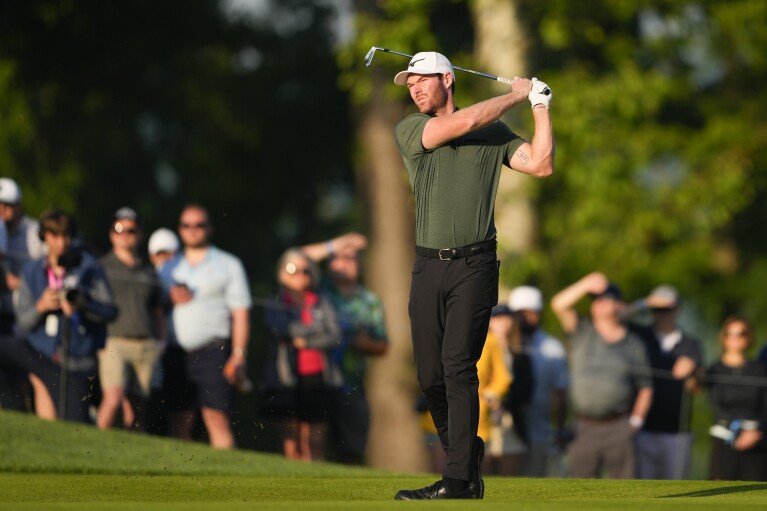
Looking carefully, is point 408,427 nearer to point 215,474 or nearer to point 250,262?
point 250,262

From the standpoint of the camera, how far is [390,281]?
837 inches

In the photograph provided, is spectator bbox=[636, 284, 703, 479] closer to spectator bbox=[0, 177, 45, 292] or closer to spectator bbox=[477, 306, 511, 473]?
spectator bbox=[477, 306, 511, 473]

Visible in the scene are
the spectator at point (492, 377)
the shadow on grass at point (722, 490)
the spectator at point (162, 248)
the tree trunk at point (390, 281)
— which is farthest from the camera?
the tree trunk at point (390, 281)

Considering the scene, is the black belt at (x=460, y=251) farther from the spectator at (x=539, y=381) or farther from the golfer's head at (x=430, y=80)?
the spectator at (x=539, y=381)

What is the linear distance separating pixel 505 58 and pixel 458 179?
38.1 feet

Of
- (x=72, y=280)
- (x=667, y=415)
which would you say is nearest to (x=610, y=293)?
(x=667, y=415)

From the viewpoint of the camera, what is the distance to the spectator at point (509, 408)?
1334 cm

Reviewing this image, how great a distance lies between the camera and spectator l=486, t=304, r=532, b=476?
13344mm

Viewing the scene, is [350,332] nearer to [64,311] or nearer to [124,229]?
[124,229]

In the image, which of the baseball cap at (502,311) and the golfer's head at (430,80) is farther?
the baseball cap at (502,311)

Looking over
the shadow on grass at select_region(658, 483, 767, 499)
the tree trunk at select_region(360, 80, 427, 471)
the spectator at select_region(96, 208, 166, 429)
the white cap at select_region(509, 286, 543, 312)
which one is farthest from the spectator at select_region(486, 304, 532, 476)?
the tree trunk at select_region(360, 80, 427, 471)

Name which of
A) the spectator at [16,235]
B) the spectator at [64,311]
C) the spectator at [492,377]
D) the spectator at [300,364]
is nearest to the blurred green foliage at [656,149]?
the spectator at [492,377]

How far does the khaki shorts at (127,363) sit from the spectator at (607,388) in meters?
3.33

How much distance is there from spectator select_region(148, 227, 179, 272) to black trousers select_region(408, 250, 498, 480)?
4.54 metres
